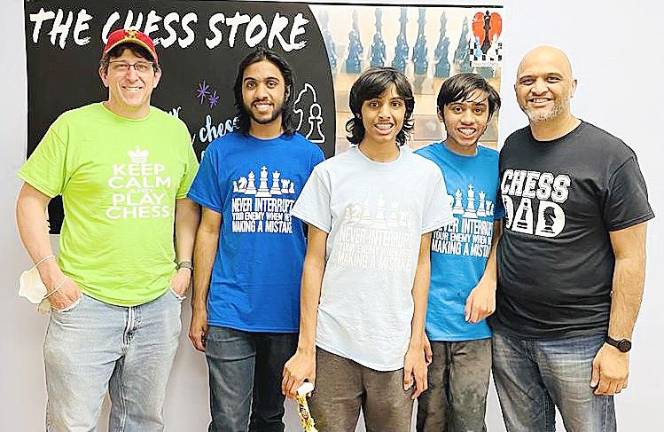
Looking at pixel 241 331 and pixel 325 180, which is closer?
pixel 325 180

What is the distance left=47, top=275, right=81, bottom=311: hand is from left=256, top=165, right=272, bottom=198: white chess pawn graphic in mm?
600

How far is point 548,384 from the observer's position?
1.84 meters

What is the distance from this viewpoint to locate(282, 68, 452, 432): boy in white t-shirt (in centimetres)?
178

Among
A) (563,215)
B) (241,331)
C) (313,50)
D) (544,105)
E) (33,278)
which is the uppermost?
(313,50)

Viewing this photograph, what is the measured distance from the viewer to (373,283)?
5.83 ft

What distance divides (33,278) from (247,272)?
2.13 ft

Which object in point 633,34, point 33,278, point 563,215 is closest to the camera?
point 563,215

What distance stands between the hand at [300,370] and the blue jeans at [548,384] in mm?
555

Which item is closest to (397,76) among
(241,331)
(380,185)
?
(380,185)

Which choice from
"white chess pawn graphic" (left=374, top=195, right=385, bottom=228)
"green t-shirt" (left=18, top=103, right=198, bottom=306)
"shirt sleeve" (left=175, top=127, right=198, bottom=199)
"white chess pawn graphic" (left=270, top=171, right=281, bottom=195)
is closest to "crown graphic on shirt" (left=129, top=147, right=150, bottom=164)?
"green t-shirt" (left=18, top=103, right=198, bottom=306)

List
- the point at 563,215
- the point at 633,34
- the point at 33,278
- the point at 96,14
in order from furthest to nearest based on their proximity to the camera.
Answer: the point at 633,34 → the point at 96,14 → the point at 33,278 → the point at 563,215

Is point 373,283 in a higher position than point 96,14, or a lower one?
lower

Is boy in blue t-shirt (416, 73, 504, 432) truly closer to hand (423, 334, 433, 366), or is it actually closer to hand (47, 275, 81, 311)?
hand (423, 334, 433, 366)

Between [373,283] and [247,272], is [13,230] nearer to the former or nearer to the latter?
[247,272]
